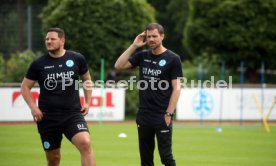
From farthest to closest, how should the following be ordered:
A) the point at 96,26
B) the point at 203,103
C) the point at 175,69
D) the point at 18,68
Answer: the point at 96,26 → the point at 18,68 → the point at 203,103 → the point at 175,69

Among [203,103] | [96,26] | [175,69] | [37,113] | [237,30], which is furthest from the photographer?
[237,30]

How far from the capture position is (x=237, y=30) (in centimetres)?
3394

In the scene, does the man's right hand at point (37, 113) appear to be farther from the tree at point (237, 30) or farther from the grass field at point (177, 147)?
the tree at point (237, 30)

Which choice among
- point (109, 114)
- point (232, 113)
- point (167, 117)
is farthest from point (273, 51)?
point (167, 117)

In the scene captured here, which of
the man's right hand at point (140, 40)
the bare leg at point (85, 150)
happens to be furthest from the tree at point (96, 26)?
the bare leg at point (85, 150)

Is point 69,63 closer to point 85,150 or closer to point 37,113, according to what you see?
point 37,113

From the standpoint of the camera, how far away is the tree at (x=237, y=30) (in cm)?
3378

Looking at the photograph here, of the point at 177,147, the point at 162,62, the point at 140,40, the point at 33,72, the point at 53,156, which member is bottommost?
the point at 177,147

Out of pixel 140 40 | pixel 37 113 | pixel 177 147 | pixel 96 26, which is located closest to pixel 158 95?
pixel 140 40

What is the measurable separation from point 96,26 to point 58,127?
70.0ft

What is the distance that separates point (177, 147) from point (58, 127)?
7467 mm

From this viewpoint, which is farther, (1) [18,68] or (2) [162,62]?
(1) [18,68]

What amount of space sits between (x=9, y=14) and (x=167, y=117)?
30.8 m

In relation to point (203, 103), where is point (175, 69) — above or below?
above
